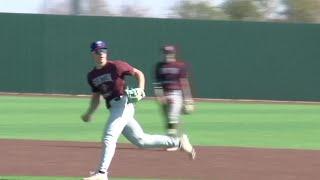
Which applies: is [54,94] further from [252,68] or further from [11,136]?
[11,136]

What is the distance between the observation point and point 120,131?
34.4ft

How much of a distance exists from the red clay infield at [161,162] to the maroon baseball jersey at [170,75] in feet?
4.33

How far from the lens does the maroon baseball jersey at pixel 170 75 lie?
15297 millimetres

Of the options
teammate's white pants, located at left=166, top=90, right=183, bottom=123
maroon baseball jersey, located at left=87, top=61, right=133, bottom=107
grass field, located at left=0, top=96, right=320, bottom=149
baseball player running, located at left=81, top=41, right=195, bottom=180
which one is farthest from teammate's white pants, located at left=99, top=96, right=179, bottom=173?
grass field, located at left=0, top=96, right=320, bottom=149

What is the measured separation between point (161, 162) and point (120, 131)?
2392 mm

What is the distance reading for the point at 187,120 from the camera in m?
21.4

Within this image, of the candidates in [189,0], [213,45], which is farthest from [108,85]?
[189,0]

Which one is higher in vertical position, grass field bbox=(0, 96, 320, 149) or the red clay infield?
grass field bbox=(0, 96, 320, 149)

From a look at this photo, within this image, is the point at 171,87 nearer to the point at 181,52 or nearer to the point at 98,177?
the point at 98,177

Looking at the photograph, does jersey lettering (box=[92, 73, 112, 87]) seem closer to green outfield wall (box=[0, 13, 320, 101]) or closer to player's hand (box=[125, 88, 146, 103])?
player's hand (box=[125, 88, 146, 103])

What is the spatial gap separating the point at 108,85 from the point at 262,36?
21.9 m

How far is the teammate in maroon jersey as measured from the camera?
15.1 metres

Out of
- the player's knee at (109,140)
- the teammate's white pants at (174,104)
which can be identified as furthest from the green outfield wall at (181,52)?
the player's knee at (109,140)

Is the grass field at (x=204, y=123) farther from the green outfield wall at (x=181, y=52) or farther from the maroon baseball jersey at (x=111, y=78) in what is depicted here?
the maroon baseball jersey at (x=111, y=78)
